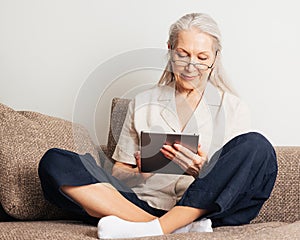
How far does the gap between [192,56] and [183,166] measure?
0.35m

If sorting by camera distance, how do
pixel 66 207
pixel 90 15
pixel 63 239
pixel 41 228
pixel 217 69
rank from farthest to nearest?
1. pixel 90 15
2. pixel 217 69
3. pixel 66 207
4. pixel 41 228
5. pixel 63 239

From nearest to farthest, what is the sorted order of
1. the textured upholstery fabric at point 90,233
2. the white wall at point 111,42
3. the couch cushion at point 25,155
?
the textured upholstery fabric at point 90,233 < the couch cushion at point 25,155 < the white wall at point 111,42

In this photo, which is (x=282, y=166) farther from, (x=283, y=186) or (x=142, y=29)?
(x=142, y=29)

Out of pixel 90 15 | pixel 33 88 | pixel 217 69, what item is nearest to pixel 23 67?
pixel 33 88

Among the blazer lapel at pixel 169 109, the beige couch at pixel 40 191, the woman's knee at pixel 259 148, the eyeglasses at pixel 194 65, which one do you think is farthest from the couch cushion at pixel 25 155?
the woman's knee at pixel 259 148

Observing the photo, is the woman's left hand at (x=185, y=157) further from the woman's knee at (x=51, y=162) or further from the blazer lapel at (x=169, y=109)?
the woman's knee at (x=51, y=162)

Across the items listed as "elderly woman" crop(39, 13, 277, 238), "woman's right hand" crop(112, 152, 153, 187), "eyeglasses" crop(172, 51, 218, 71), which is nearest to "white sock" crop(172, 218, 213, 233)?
"elderly woman" crop(39, 13, 277, 238)

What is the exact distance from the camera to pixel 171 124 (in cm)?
206

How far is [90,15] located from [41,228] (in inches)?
40.4

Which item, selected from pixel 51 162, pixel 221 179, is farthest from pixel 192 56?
pixel 51 162

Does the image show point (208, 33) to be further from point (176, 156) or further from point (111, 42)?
point (111, 42)

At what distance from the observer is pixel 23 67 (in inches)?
99.9

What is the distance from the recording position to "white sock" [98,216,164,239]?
5.53 ft

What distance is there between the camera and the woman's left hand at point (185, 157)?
6.10 ft
